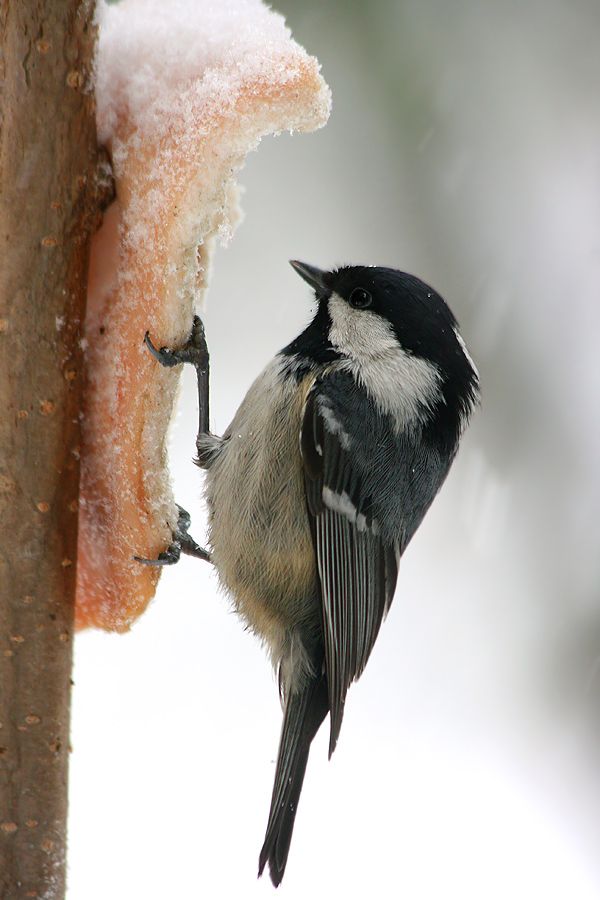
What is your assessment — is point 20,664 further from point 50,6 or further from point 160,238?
point 50,6

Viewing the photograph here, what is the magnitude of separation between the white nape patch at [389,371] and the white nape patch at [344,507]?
17 centimetres

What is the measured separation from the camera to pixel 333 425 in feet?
4.43

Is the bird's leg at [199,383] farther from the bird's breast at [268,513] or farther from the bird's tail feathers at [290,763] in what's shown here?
the bird's tail feathers at [290,763]

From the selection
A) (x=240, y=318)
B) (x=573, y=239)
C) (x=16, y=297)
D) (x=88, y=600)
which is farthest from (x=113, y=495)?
(x=573, y=239)

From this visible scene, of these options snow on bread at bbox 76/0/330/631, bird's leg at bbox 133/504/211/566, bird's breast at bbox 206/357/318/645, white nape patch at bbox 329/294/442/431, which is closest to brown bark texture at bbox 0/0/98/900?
snow on bread at bbox 76/0/330/631

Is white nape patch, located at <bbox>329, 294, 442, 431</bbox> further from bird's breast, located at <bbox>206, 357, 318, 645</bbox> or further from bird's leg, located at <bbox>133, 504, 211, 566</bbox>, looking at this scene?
bird's leg, located at <bbox>133, 504, 211, 566</bbox>

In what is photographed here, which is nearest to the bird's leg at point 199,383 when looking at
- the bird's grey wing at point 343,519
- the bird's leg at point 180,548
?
the bird's leg at point 180,548

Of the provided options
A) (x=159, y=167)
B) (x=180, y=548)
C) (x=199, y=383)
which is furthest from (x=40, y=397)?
(x=199, y=383)

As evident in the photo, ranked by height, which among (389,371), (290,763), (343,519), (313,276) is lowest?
(290,763)

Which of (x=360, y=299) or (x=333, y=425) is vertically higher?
(x=360, y=299)

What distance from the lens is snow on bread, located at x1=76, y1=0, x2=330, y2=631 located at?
0.87m

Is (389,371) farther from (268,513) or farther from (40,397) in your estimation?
(40,397)

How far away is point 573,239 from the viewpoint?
249 centimetres

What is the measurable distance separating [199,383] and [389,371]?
36 centimetres
